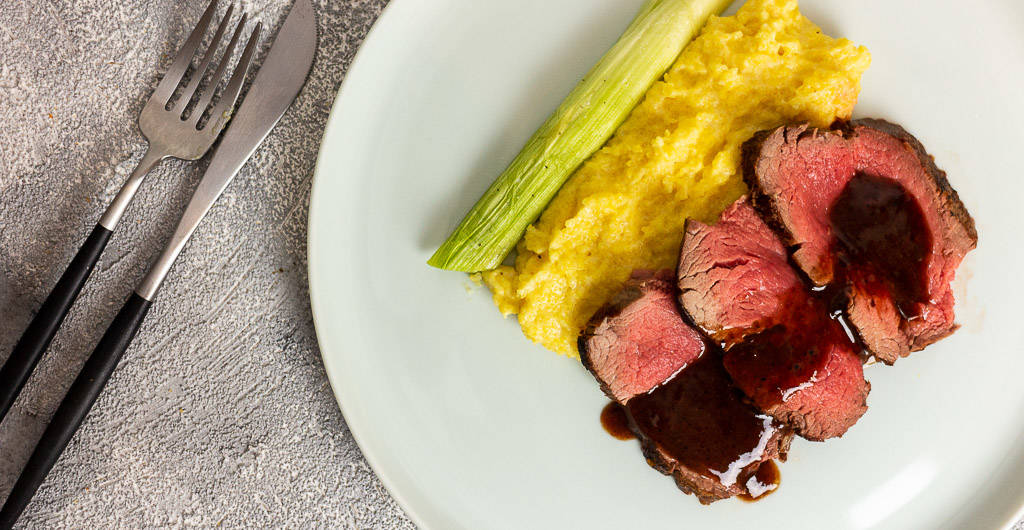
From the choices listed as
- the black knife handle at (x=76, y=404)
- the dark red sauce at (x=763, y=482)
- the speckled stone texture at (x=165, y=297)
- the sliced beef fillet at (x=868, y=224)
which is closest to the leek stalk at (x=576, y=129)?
the sliced beef fillet at (x=868, y=224)

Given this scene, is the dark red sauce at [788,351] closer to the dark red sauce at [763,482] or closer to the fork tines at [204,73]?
the dark red sauce at [763,482]

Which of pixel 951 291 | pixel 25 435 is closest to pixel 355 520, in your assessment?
pixel 25 435

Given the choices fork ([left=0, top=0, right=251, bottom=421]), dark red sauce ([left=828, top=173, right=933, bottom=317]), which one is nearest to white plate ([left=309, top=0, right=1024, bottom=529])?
dark red sauce ([left=828, top=173, right=933, bottom=317])

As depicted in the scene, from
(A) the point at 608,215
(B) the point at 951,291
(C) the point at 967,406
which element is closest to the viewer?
(A) the point at 608,215

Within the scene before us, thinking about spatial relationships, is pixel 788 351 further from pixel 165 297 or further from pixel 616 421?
pixel 165 297

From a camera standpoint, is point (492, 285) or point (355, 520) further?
point (355, 520)

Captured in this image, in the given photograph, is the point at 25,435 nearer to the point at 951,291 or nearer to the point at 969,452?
the point at 951,291
